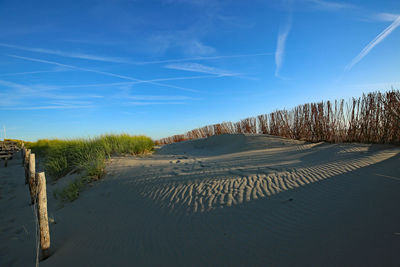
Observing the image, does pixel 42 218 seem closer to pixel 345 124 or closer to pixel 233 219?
pixel 233 219

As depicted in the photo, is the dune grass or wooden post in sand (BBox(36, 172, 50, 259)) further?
the dune grass

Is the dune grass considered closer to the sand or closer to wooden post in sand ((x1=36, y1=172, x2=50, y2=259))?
the sand

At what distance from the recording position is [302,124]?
8.77 m

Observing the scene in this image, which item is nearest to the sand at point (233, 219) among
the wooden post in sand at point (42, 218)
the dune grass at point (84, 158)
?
the wooden post in sand at point (42, 218)

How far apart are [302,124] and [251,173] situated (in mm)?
6022

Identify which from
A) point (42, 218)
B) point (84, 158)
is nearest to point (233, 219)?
point (42, 218)

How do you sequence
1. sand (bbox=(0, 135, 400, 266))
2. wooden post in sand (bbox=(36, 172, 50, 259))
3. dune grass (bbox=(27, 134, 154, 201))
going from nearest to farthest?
sand (bbox=(0, 135, 400, 266))
wooden post in sand (bbox=(36, 172, 50, 259))
dune grass (bbox=(27, 134, 154, 201))

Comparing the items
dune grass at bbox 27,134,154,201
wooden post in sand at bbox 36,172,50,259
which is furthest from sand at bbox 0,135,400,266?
dune grass at bbox 27,134,154,201

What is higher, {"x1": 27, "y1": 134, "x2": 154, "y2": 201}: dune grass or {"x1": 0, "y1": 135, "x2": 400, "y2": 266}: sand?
{"x1": 27, "y1": 134, "x2": 154, "y2": 201}: dune grass

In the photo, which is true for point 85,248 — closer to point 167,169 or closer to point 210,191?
point 210,191

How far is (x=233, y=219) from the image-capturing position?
2.70 metres

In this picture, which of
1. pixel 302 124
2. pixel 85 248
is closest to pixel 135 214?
pixel 85 248

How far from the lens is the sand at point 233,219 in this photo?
2.05m

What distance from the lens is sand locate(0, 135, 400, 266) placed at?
2053 millimetres
